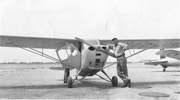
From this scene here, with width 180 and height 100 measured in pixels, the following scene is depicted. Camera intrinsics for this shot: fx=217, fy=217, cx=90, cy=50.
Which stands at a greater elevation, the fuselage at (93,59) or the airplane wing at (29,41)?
the airplane wing at (29,41)

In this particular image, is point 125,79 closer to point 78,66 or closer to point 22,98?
point 78,66

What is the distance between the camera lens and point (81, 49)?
893 cm

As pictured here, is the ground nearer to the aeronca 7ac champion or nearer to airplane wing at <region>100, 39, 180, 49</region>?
the aeronca 7ac champion

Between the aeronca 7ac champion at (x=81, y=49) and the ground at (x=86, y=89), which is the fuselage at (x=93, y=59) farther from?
the ground at (x=86, y=89)

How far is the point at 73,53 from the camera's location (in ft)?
29.8

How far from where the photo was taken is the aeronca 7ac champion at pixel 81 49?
24.8 feet

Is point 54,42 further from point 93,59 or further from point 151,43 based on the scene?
point 151,43

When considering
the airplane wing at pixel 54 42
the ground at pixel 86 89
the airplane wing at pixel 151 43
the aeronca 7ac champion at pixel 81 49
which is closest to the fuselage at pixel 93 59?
the aeronca 7ac champion at pixel 81 49

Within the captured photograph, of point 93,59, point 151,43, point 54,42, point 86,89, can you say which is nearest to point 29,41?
point 54,42

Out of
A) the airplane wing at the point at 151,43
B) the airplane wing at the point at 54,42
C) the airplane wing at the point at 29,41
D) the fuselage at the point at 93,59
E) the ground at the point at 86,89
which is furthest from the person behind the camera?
the airplane wing at the point at 151,43

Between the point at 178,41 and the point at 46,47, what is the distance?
21.1 ft

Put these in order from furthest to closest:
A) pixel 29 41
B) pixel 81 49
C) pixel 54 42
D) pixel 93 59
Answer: pixel 54 42 < pixel 29 41 < pixel 81 49 < pixel 93 59

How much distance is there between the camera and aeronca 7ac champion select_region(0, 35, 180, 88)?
7.55 metres

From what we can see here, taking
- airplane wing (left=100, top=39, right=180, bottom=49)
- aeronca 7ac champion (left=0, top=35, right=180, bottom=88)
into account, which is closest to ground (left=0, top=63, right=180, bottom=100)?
aeronca 7ac champion (left=0, top=35, right=180, bottom=88)
